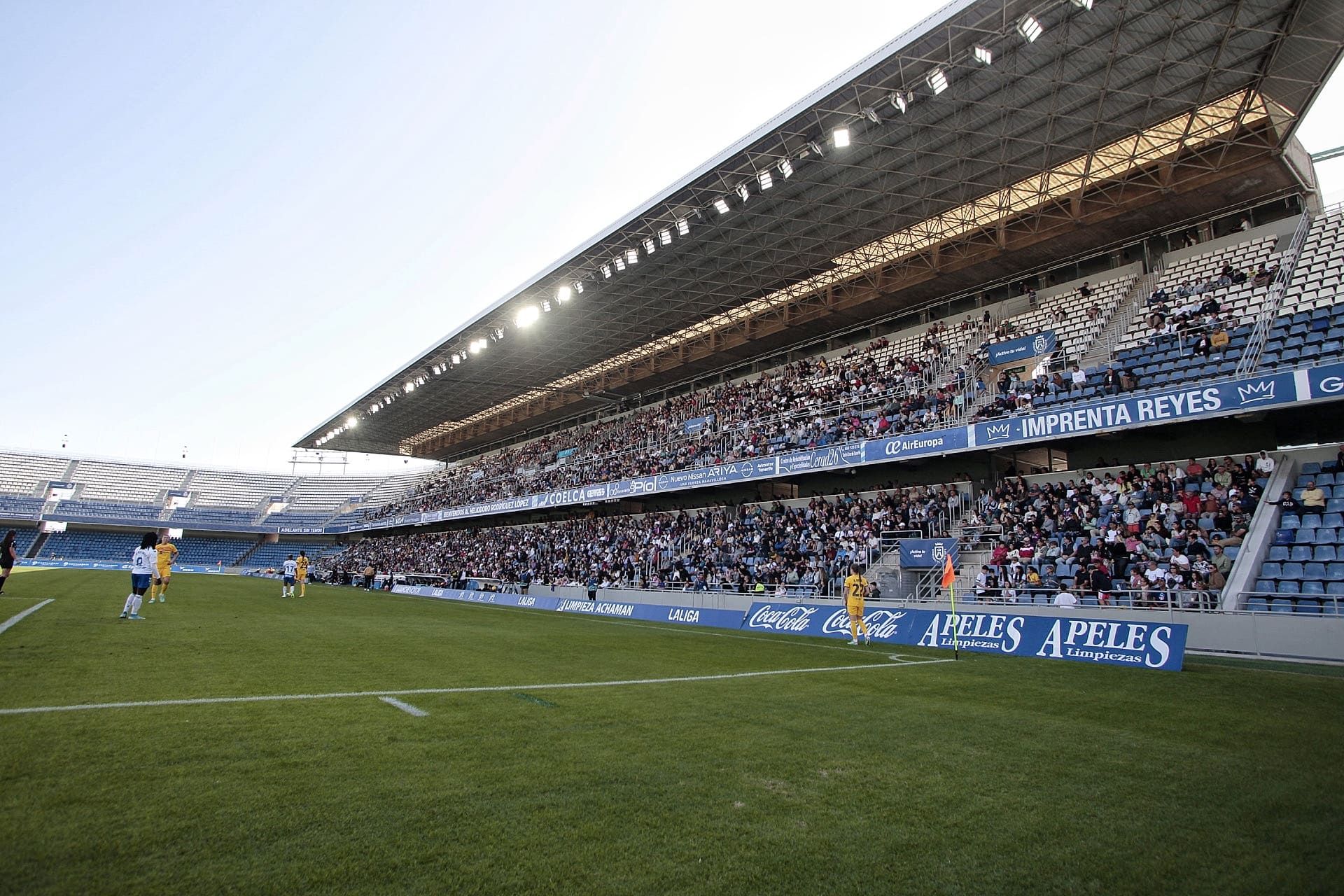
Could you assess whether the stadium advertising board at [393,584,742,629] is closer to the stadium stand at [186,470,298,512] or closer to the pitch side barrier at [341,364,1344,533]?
the pitch side barrier at [341,364,1344,533]

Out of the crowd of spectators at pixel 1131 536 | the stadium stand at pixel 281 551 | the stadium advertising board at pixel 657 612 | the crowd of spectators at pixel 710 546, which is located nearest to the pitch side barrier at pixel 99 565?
the stadium stand at pixel 281 551

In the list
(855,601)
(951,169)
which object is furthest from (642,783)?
(951,169)

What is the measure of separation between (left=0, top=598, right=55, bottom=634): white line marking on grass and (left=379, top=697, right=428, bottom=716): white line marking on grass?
7.43 m

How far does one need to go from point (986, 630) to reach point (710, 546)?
15828 millimetres

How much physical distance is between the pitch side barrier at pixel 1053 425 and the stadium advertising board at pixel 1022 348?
16.4 ft

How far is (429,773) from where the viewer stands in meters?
4.65

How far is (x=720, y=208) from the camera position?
2295 centimetres

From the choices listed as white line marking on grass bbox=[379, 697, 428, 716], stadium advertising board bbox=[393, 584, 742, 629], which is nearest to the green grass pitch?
white line marking on grass bbox=[379, 697, 428, 716]

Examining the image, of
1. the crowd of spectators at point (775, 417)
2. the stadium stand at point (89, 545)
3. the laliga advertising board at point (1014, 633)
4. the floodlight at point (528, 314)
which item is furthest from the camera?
the stadium stand at point (89, 545)

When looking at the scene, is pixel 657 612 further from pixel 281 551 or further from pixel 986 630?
pixel 281 551

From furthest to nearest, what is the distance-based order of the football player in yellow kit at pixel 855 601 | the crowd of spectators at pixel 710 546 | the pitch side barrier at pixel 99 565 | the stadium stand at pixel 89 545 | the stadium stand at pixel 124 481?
the stadium stand at pixel 124 481 < the stadium stand at pixel 89 545 < the pitch side barrier at pixel 99 565 < the crowd of spectators at pixel 710 546 < the football player in yellow kit at pixel 855 601

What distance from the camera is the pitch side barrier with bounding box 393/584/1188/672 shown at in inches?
480

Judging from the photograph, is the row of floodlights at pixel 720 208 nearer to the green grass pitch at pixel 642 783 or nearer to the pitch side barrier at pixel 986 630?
the pitch side barrier at pixel 986 630

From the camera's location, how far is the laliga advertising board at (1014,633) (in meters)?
12.1
